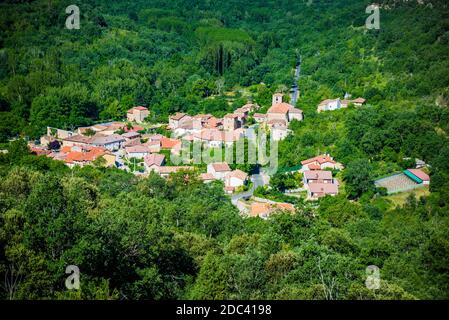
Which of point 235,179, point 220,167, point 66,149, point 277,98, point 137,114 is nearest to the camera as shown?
point 235,179

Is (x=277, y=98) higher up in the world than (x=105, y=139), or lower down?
higher up

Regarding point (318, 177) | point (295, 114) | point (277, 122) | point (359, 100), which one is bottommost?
point (318, 177)

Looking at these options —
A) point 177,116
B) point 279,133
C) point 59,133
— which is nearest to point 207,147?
point 279,133

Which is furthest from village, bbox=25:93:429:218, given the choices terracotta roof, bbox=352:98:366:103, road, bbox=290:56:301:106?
road, bbox=290:56:301:106

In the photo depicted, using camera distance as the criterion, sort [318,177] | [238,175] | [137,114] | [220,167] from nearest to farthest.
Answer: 1. [318,177]
2. [238,175]
3. [220,167]
4. [137,114]

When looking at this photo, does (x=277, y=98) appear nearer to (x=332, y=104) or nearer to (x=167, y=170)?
(x=332, y=104)

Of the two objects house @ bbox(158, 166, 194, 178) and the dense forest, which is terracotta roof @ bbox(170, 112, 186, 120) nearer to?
the dense forest

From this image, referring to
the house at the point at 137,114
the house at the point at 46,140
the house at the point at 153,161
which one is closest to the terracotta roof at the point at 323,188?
the house at the point at 153,161

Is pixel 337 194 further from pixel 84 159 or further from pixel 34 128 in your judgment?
pixel 34 128
